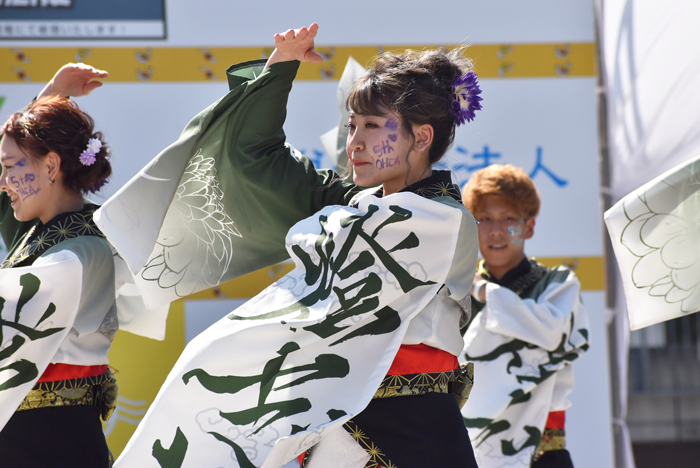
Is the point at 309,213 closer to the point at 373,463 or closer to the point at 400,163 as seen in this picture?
the point at 400,163

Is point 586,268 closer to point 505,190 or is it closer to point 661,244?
point 505,190

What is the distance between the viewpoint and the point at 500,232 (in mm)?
2445

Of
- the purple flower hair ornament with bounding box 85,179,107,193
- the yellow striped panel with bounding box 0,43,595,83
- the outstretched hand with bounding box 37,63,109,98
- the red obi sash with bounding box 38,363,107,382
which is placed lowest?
the red obi sash with bounding box 38,363,107,382

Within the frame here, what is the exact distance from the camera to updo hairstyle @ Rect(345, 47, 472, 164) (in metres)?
1.50

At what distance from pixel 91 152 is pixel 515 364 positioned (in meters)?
1.48

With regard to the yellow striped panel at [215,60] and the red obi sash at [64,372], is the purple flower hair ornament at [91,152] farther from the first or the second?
the yellow striped panel at [215,60]

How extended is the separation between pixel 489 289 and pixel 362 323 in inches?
39.8

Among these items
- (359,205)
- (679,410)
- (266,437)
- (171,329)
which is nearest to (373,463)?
(266,437)

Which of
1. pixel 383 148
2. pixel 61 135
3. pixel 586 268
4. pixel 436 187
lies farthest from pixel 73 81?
pixel 586 268

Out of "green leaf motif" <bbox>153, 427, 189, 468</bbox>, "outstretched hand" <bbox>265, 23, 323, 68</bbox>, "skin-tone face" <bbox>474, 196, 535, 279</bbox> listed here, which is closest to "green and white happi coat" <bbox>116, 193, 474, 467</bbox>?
"green leaf motif" <bbox>153, 427, 189, 468</bbox>

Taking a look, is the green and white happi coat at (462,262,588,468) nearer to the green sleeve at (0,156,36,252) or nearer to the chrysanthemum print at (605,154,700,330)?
the chrysanthemum print at (605,154,700,330)

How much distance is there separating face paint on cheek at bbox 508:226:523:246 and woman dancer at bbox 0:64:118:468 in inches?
52.6

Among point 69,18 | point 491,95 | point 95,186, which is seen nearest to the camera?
point 95,186

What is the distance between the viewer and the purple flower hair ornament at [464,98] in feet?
5.10
